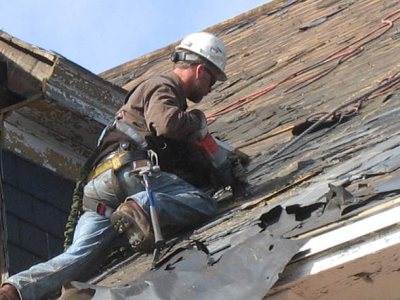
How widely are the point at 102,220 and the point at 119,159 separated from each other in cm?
32

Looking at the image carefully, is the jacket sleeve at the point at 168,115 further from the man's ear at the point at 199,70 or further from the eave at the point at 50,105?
the eave at the point at 50,105

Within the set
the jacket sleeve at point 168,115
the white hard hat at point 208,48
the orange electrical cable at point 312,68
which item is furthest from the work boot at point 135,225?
the orange electrical cable at point 312,68

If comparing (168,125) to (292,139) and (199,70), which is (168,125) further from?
(292,139)

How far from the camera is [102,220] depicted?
706 cm

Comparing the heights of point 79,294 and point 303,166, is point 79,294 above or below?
below

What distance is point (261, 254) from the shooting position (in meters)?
5.47

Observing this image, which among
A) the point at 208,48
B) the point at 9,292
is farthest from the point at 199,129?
the point at 9,292

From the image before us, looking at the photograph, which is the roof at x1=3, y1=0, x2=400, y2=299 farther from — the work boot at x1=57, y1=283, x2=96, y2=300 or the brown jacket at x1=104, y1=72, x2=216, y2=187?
the brown jacket at x1=104, y1=72, x2=216, y2=187

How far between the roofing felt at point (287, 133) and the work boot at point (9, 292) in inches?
15.5

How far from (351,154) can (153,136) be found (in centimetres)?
112

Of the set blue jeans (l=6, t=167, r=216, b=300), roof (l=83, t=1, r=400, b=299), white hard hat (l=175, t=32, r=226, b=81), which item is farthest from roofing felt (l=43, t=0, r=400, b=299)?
white hard hat (l=175, t=32, r=226, b=81)

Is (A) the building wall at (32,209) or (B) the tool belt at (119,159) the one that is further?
(A) the building wall at (32,209)

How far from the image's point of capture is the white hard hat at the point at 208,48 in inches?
299

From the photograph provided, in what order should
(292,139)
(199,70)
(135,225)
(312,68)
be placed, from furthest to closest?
(312,68) → (292,139) → (199,70) → (135,225)
